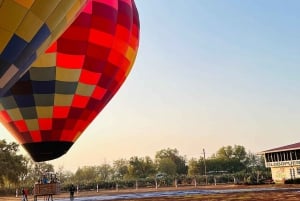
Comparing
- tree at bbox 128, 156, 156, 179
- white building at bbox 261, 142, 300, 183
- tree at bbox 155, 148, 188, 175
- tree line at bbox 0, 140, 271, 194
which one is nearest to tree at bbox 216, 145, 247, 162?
tree line at bbox 0, 140, 271, 194

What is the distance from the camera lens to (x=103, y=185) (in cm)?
5747

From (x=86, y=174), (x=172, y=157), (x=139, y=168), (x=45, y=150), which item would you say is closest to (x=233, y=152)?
(x=172, y=157)

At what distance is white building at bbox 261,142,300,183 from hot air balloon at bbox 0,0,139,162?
3390cm

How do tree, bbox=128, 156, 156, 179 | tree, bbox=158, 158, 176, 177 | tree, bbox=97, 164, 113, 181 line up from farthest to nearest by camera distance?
tree, bbox=97, 164, 113, 181 < tree, bbox=158, 158, 176, 177 < tree, bbox=128, 156, 156, 179

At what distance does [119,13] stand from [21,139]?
242 inches

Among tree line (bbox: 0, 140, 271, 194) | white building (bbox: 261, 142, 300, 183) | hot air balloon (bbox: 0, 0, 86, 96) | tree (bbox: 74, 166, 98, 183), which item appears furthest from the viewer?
tree (bbox: 74, 166, 98, 183)

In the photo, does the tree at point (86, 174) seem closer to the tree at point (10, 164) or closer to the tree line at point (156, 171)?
the tree line at point (156, 171)

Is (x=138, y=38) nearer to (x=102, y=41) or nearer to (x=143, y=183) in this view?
(x=102, y=41)

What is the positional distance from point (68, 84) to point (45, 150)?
102 inches

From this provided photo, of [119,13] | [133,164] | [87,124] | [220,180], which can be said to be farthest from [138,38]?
[133,164]

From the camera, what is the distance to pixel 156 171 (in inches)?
3541

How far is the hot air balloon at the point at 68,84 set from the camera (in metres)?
13.5

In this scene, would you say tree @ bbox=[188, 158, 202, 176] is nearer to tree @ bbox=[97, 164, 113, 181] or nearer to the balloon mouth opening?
tree @ bbox=[97, 164, 113, 181]

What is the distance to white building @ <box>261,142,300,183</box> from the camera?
44.2 metres
